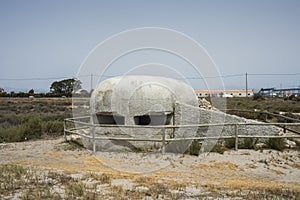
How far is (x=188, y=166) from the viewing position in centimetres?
813

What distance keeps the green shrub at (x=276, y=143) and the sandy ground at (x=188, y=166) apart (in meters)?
0.24

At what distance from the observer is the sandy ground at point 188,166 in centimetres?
664

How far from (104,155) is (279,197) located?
557 cm

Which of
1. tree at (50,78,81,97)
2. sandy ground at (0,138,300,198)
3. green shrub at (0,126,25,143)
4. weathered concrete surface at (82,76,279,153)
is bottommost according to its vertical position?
sandy ground at (0,138,300,198)

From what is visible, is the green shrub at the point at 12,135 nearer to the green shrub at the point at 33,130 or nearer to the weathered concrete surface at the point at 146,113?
the green shrub at the point at 33,130

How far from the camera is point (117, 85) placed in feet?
36.3

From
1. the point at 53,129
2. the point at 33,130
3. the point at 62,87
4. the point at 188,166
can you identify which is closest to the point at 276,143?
the point at 188,166

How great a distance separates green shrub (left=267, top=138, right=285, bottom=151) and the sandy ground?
244 millimetres

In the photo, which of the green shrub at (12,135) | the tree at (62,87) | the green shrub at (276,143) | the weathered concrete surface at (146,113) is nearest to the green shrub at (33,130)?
the green shrub at (12,135)

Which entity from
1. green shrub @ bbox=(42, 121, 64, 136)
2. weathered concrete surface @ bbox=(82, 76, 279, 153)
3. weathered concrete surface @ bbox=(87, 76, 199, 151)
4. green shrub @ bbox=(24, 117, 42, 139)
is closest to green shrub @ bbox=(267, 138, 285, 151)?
weathered concrete surface @ bbox=(82, 76, 279, 153)

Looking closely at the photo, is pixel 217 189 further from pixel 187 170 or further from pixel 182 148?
pixel 182 148

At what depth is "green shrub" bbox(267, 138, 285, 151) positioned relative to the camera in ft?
31.4

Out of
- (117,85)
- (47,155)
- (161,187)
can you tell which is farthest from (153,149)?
(161,187)

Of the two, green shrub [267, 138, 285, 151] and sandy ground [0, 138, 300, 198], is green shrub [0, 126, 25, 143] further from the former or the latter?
green shrub [267, 138, 285, 151]
